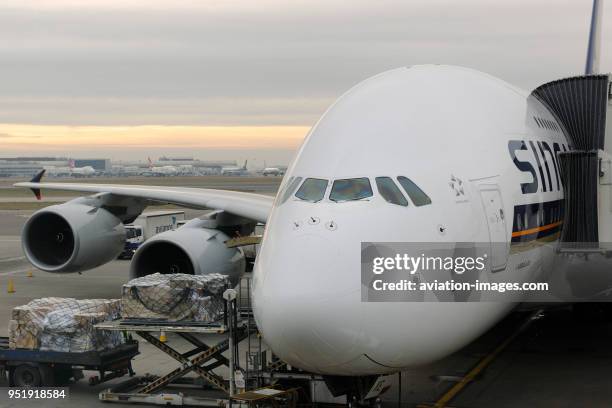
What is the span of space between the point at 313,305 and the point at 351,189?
4.98 ft

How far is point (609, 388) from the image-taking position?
13.8m

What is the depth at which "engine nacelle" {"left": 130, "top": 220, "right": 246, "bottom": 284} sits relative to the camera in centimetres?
1748

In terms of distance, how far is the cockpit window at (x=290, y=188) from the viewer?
9797 mm

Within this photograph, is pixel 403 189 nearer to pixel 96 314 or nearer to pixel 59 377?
pixel 96 314

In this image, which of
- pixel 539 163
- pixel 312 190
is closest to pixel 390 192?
pixel 312 190

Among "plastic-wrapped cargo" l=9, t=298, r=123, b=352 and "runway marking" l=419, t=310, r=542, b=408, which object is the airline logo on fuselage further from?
"plastic-wrapped cargo" l=9, t=298, r=123, b=352

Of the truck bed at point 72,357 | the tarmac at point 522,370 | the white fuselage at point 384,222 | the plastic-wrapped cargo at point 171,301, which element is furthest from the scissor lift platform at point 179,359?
the white fuselage at point 384,222

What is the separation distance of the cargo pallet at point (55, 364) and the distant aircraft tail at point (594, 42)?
49.6 ft

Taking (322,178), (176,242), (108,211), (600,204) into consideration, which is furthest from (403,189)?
(108,211)

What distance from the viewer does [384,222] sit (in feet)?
29.5

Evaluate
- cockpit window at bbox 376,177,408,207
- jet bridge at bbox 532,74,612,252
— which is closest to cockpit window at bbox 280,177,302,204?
cockpit window at bbox 376,177,408,207

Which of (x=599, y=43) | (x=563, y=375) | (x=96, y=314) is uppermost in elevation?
(x=599, y=43)

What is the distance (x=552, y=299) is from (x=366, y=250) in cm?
707

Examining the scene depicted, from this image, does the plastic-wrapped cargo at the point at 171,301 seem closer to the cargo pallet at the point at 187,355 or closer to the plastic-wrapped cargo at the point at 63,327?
the cargo pallet at the point at 187,355
